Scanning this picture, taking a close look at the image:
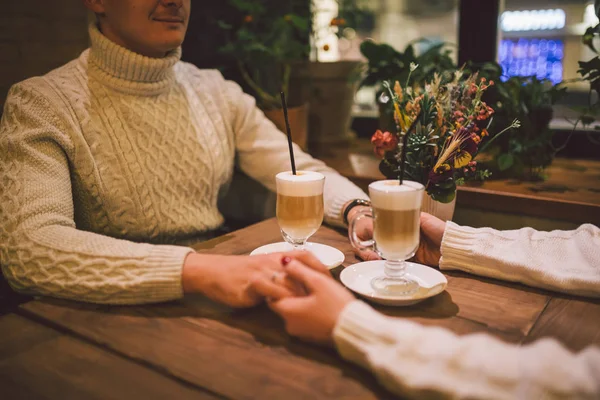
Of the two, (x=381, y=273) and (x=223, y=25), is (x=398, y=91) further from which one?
(x=223, y=25)

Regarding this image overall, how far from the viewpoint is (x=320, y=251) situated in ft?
4.34

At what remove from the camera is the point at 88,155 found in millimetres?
1456

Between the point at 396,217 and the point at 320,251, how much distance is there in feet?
1.13

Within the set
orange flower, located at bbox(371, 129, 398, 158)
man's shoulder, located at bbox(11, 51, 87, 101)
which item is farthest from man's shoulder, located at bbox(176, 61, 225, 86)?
orange flower, located at bbox(371, 129, 398, 158)

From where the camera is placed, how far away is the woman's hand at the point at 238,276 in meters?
1.00

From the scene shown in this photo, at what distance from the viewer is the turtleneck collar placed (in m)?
1.51

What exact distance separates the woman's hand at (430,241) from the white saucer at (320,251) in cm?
21

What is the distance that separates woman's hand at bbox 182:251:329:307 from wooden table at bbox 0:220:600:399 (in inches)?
1.7

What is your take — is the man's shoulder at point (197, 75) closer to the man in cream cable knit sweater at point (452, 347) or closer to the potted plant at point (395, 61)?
the potted plant at point (395, 61)

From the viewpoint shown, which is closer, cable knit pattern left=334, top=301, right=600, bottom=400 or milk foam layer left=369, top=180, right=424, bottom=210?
cable knit pattern left=334, top=301, right=600, bottom=400

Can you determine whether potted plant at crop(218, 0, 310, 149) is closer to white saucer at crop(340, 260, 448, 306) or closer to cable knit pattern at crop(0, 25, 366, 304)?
cable knit pattern at crop(0, 25, 366, 304)

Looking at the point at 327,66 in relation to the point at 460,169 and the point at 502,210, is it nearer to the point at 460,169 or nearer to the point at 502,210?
the point at 502,210

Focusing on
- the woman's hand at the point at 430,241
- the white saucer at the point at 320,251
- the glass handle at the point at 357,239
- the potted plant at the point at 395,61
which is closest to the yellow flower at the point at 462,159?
the woman's hand at the point at 430,241

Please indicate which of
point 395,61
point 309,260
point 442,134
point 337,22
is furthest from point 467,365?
point 337,22
